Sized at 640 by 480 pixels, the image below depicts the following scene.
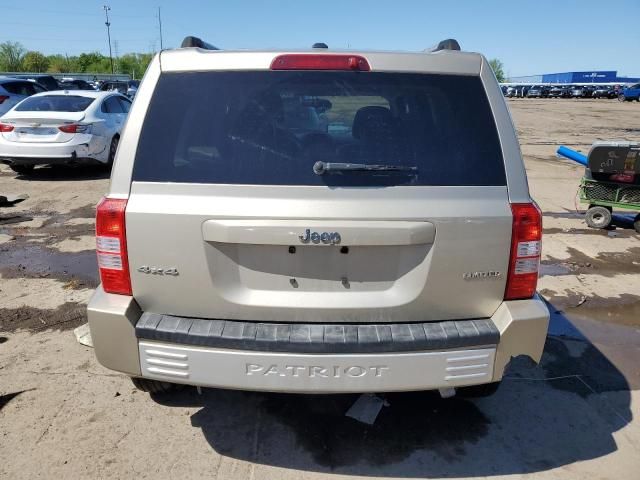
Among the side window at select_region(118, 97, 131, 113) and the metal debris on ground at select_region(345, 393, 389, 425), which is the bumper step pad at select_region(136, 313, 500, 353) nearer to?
the metal debris on ground at select_region(345, 393, 389, 425)

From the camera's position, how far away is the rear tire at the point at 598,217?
7383 mm

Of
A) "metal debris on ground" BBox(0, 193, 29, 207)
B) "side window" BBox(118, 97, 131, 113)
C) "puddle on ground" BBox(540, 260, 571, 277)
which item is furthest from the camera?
"side window" BBox(118, 97, 131, 113)

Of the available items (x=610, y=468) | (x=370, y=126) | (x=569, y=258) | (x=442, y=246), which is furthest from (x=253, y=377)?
(x=569, y=258)

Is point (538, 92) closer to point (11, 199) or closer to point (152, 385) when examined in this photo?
point (11, 199)

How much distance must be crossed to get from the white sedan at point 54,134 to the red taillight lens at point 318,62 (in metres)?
8.53

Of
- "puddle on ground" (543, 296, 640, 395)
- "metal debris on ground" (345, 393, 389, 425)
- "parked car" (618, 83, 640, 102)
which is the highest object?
"metal debris on ground" (345, 393, 389, 425)

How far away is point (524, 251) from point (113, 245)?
6.33 feet

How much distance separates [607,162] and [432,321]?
18.6 ft

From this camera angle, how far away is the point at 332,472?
8.97ft

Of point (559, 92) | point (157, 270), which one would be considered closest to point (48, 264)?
point (157, 270)

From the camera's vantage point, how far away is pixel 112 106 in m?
11.2

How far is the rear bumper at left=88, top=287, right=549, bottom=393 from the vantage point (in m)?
2.38

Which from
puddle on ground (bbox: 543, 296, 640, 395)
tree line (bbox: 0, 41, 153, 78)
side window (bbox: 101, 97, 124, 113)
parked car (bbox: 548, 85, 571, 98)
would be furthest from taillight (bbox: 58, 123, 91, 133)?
tree line (bbox: 0, 41, 153, 78)

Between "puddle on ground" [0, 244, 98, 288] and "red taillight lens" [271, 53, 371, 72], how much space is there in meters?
3.52
